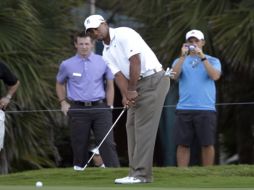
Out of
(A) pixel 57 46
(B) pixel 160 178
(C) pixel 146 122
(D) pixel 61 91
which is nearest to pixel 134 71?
(C) pixel 146 122

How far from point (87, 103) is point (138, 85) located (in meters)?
2.37

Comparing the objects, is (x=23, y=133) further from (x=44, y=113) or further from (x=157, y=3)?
(x=157, y=3)

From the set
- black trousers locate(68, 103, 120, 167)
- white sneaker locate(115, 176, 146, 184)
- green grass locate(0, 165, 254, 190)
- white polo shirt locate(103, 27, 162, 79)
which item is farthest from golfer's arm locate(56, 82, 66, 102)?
white sneaker locate(115, 176, 146, 184)

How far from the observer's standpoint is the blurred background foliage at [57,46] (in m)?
14.0

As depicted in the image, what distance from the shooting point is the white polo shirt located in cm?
1002

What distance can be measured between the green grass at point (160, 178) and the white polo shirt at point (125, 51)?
110 cm

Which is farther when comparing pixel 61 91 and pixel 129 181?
pixel 61 91

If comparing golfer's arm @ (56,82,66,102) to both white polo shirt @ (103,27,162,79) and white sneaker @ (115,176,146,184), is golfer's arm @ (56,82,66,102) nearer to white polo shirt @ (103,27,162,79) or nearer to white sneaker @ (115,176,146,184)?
white polo shirt @ (103,27,162,79)

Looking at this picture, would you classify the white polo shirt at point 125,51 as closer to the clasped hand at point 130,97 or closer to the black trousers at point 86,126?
the clasped hand at point 130,97

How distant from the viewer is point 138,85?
10242 mm

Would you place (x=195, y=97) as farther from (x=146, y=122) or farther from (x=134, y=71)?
(x=134, y=71)

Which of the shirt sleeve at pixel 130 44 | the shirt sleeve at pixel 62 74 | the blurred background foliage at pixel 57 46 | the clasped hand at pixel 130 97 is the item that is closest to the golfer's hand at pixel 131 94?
the clasped hand at pixel 130 97

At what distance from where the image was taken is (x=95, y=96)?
12539mm

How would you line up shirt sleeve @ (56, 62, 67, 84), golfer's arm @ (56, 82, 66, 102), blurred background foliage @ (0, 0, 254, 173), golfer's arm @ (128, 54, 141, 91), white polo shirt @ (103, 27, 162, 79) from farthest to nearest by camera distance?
blurred background foliage @ (0, 0, 254, 173)
golfer's arm @ (56, 82, 66, 102)
shirt sleeve @ (56, 62, 67, 84)
white polo shirt @ (103, 27, 162, 79)
golfer's arm @ (128, 54, 141, 91)
